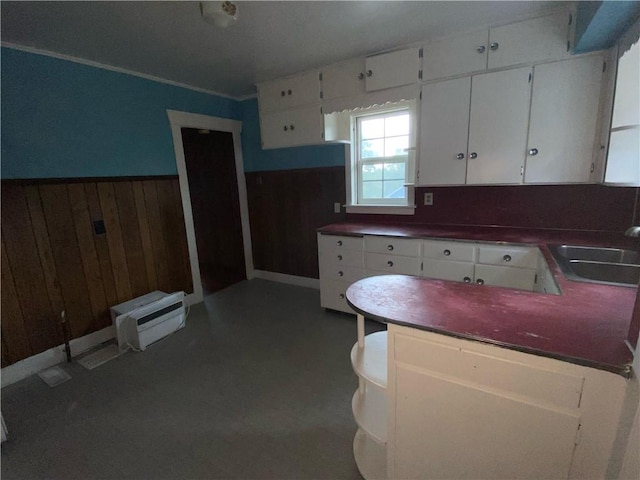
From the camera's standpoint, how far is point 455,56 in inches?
92.2

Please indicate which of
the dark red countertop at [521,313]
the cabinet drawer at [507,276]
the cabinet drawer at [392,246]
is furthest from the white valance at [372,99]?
the dark red countertop at [521,313]

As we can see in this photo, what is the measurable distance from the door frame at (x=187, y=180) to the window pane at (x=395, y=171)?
6.64 feet

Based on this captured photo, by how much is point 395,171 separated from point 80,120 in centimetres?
292

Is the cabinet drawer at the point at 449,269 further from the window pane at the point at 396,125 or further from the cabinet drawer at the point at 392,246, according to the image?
the window pane at the point at 396,125

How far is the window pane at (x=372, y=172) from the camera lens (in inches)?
125

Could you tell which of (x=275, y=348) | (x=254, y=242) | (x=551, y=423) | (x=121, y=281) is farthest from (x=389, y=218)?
(x=121, y=281)

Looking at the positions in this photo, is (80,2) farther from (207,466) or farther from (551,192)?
(551,192)

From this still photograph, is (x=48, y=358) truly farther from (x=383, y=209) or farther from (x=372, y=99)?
(x=372, y=99)

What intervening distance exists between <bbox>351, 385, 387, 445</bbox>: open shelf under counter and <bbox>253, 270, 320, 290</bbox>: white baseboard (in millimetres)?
2327

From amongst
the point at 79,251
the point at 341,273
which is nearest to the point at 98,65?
the point at 79,251

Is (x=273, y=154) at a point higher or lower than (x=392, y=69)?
lower

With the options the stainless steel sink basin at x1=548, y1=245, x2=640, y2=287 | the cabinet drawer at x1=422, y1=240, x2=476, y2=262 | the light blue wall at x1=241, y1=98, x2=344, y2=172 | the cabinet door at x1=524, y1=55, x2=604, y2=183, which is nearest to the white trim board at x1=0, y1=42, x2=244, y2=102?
the light blue wall at x1=241, y1=98, x2=344, y2=172

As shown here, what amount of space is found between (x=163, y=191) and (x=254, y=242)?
1.46m

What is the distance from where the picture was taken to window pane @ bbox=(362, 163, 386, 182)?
10.4 feet
